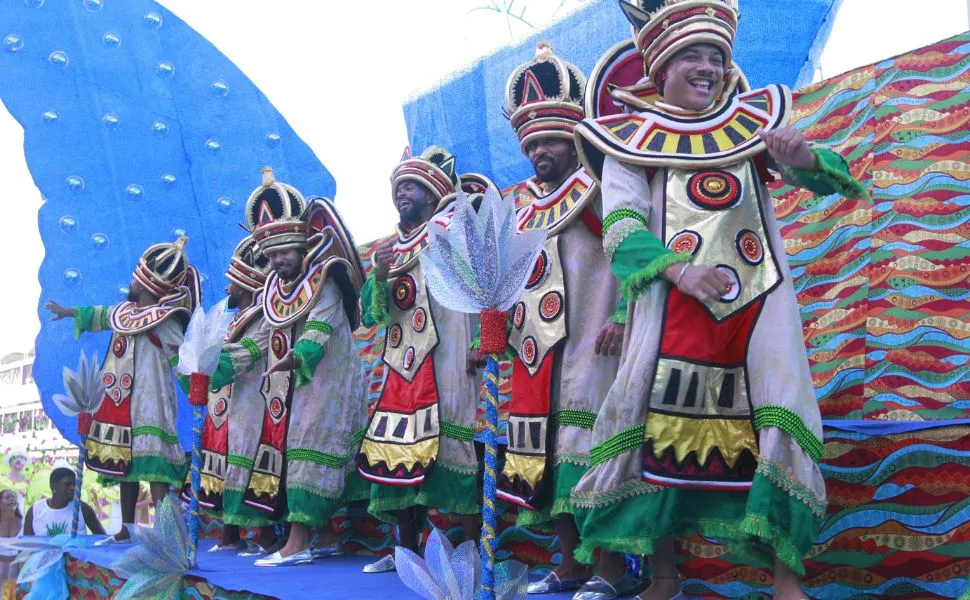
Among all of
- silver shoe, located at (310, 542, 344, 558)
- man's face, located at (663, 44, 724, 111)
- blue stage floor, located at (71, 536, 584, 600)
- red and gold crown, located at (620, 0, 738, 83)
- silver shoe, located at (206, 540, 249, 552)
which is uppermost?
red and gold crown, located at (620, 0, 738, 83)

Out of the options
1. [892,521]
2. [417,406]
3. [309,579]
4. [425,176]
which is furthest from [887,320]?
[309,579]

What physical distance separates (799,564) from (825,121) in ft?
6.89

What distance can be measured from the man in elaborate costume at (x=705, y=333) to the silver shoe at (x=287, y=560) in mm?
2310

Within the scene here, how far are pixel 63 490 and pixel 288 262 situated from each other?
11.5 ft

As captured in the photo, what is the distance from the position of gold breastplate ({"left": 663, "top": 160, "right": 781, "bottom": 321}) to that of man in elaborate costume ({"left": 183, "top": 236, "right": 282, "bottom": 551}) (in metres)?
2.92

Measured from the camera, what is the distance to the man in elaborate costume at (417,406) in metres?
3.87

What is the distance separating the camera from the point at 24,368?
18.7 meters

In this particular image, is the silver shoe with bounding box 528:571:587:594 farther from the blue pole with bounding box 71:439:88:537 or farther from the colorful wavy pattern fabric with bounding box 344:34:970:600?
the blue pole with bounding box 71:439:88:537

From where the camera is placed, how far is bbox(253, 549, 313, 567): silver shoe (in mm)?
4340

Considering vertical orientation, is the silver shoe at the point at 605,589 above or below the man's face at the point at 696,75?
below

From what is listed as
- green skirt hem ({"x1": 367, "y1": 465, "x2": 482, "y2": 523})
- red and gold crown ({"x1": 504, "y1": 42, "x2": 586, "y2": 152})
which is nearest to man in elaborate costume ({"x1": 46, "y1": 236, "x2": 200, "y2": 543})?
green skirt hem ({"x1": 367, "y1": 465, "x2": 482, "y2": 523})

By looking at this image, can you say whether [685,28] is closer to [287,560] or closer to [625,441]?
[625,441]

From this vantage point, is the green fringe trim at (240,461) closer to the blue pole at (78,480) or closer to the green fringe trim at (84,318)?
the blue pole at (78,480)

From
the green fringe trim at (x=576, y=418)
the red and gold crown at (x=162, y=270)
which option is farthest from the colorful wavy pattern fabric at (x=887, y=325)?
the red and gold crown at (x=162, y=270)
